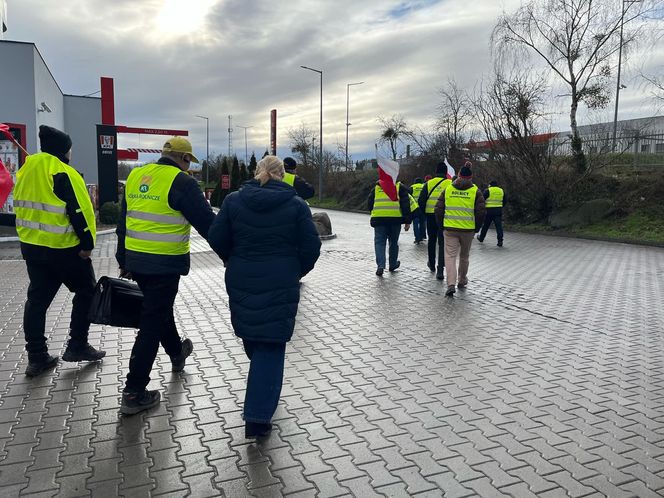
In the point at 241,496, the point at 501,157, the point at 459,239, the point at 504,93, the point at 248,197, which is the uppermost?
the point at 504,93

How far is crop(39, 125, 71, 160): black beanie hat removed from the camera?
186 inches

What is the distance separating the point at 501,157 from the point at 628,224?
19.3 feet

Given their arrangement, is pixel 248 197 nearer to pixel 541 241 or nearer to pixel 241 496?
pixel 241 496

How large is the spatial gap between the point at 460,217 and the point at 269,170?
17.2 ft

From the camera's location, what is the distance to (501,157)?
78.0 feet

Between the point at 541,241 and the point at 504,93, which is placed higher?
the point at 504,93

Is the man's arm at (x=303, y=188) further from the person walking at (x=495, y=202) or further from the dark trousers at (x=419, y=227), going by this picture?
the person walking at (x=495, y=202)

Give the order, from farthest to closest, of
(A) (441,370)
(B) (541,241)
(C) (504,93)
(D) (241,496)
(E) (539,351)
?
1. (C) (504,93)
2. (B) (541,241)
3. (E) (539,351)
4. (A) (441,370)
5. (D) (241,496)

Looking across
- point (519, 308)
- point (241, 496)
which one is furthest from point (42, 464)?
point (519, 308)

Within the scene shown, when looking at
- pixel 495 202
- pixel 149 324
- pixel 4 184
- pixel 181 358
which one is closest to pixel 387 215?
pixel 181 358

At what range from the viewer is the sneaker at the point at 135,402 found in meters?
4.06

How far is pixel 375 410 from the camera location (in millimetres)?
4238

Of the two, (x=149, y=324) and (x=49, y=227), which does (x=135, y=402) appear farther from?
(x=49, y=227)

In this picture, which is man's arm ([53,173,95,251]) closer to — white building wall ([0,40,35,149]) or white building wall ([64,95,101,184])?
white building wall ([0,40,35,149])
